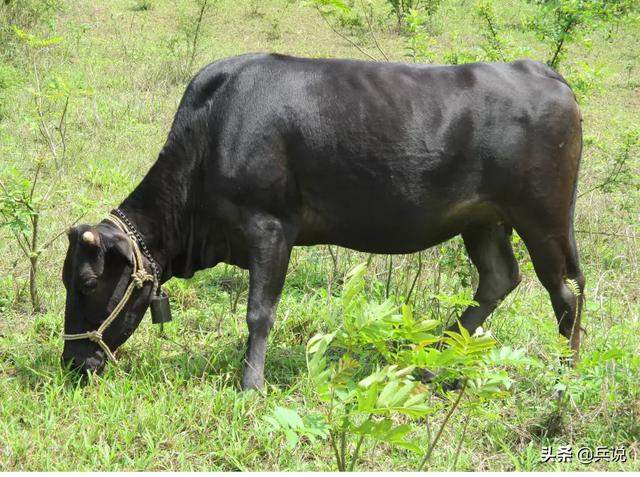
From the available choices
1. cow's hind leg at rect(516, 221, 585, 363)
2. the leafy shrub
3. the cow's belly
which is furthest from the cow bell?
cow's hind leg at rect(516, 221, 585, 363)

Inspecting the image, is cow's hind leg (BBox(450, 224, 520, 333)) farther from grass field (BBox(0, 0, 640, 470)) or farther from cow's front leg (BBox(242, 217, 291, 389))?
cow's front leg (BBox(242, 217, 291, 389))

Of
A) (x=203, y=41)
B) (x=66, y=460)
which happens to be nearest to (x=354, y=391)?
(x=66, y=460)

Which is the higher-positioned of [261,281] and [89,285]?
[261,281]

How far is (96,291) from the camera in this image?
4219 millimetres

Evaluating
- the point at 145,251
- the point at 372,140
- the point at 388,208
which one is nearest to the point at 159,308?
the point at 145,251

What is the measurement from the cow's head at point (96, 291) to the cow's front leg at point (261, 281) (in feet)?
2.08

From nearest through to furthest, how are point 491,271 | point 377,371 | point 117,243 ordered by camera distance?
1. point 377,371
2. point 117,243
3. point 491,271

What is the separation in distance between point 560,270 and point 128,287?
2406 millimetres

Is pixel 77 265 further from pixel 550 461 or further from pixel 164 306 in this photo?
pixel 550 461

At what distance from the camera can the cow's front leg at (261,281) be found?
426 centimetres

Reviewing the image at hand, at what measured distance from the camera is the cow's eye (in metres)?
4.16

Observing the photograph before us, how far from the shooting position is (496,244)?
16.2ft

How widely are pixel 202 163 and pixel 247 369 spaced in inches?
45.6

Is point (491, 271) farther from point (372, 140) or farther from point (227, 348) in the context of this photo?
point (227, 348)
